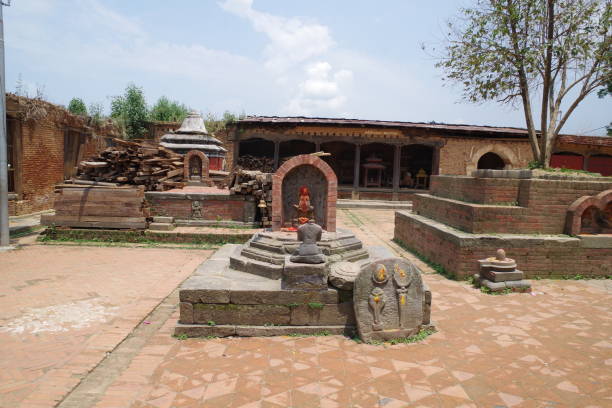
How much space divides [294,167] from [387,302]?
341 centimetres

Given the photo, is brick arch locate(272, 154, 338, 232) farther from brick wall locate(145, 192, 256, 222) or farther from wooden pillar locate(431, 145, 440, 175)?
wooden pillar locate(431, 145, 440, 175)

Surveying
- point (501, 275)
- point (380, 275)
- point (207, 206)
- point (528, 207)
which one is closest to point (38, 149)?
point (207, 206)

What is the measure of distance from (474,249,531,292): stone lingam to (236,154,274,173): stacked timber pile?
1446cm

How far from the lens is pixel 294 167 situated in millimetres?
7324

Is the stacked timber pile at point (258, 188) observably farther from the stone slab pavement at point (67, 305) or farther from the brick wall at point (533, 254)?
the brick wall at point (533, 254)

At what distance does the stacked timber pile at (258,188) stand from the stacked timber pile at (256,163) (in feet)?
28.8

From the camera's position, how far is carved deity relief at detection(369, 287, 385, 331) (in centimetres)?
479

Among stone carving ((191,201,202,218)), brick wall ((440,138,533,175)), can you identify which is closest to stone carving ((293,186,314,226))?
stone carving ((191,201,202,218))

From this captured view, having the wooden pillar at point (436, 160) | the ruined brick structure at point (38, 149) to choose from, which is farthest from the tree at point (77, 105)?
the wooden pillar at point (436, 160)

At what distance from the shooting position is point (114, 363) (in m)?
4.18

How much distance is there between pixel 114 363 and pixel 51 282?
3.64 m

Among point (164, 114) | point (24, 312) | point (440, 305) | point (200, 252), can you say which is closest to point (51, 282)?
point (24, 312)

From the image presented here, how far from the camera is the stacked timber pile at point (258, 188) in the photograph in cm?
1128

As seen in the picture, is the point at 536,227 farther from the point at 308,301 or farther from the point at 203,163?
the point at 203,163
